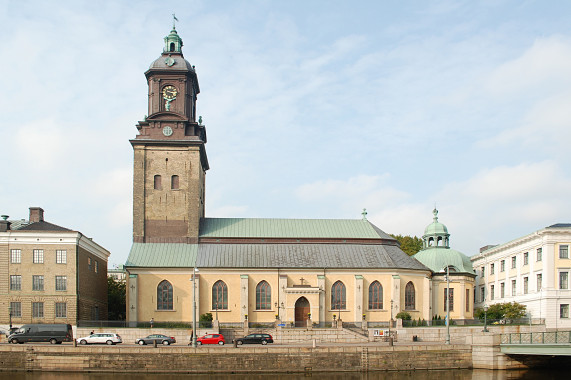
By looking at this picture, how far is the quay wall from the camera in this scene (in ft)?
167

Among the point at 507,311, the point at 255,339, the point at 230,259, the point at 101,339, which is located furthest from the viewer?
the point at 230,259

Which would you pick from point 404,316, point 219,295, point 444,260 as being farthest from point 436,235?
point 219,295

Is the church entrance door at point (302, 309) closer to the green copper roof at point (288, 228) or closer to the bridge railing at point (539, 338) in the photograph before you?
the green copper roof at point (288, 228)

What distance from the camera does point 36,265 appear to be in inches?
2520

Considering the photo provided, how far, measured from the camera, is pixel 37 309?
208 ft

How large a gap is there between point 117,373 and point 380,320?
32521mm

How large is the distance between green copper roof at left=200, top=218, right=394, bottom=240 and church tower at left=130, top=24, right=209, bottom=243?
354cm

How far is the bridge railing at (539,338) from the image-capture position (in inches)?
1937

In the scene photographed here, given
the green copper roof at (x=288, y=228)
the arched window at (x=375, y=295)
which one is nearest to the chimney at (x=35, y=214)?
the green copper roof at (x=288, y=228)

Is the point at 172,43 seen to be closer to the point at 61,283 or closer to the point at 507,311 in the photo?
the point at 61,283

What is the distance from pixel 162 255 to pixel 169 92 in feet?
64.4

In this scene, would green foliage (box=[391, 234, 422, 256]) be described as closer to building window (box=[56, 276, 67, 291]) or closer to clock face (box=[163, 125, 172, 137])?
clock face (box=[163, 125, 172, 137])

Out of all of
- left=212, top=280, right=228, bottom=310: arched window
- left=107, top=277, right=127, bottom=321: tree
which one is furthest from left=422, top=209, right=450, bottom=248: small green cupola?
left=107, top=277, right=127, bottom=321: tree

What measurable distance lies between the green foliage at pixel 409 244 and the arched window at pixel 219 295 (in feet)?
151
